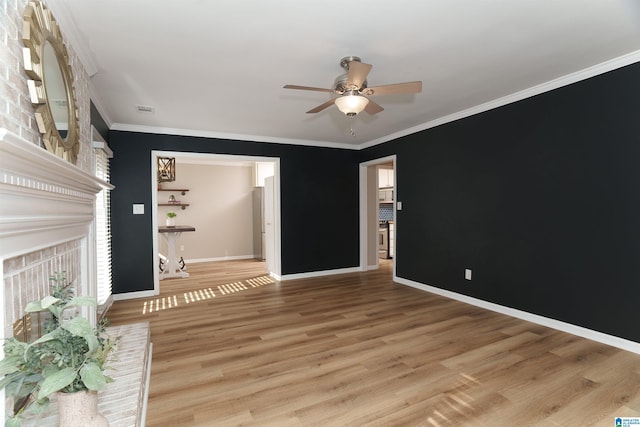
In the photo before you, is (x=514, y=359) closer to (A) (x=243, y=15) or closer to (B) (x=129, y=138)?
(A) (x=243, y=15)

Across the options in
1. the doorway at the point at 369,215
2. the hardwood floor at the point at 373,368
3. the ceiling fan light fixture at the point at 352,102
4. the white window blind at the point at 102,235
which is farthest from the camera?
the doorway at the point at 369,215

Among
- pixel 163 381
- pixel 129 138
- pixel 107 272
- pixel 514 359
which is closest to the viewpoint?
pixel 163 381

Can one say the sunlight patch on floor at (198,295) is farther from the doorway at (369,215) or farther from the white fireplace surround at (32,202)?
the white fireplace surround at (32,202)

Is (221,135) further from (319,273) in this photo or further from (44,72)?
(44,72)

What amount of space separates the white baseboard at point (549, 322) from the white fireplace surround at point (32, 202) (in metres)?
4.07

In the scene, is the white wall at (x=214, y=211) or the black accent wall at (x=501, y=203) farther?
the white wall at (x=214, y=211)

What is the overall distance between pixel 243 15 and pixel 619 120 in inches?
126

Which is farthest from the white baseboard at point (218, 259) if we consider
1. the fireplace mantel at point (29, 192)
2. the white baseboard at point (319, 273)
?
the fireplace mantel at point (29, 192)

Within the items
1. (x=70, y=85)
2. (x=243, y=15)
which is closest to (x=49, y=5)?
(x=70, y=85)

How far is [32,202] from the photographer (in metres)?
1.43

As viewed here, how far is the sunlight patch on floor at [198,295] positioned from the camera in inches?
160

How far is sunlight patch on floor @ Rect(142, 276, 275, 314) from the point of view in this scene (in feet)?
13.4

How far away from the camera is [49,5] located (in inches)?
73.4

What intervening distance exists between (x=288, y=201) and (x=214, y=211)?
3006 millimetres
